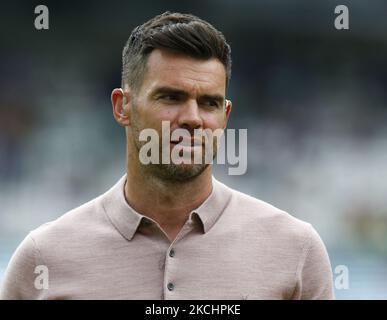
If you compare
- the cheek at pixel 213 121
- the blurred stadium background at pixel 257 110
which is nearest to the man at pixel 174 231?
the cheek at pixel 213 121

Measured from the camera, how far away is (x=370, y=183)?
3553 millimetres

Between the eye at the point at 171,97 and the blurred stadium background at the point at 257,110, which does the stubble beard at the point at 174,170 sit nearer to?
the eye at the point at 171,97

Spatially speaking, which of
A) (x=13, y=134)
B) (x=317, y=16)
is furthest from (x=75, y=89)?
(x=317, y=16)

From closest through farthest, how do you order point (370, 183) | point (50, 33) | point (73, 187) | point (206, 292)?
point (206, 292), point (73, 187), point (370, 183), point (50, 33)

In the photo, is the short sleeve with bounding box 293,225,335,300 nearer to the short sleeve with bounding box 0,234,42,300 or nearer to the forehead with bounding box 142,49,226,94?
the forehead with bounding box 142,49,226,94

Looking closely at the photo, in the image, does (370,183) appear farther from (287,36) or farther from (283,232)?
(283,232)

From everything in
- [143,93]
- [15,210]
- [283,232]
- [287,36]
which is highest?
[287,36]

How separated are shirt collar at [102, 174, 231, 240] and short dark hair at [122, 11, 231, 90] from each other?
0.71 ft

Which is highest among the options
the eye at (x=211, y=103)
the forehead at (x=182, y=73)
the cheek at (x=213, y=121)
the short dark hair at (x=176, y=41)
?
the short dark hair at (x=176, y=41)

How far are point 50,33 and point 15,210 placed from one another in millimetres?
1059

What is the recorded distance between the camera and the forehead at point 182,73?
1.21m

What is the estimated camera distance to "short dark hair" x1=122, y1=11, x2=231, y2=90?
124 centimetres

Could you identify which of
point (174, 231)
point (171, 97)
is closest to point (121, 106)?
point (171, 97)

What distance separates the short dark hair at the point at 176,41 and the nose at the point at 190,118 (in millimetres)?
105
